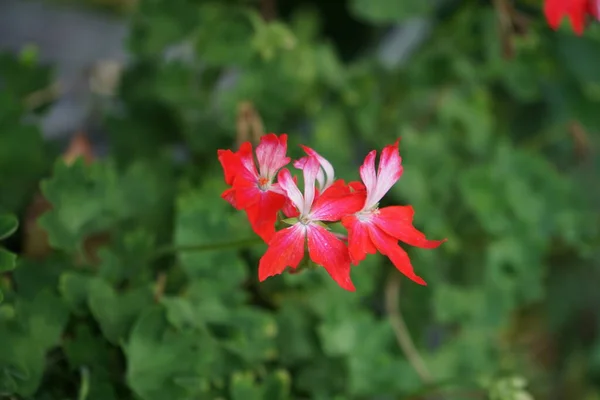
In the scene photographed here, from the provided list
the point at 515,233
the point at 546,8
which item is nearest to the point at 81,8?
the point at 515,233

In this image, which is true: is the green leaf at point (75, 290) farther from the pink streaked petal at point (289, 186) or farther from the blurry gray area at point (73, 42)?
the blurry gray area at point (73, 42)

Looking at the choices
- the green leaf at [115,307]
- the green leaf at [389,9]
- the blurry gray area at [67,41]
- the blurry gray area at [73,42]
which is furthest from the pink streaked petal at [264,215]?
the blurry gray area at [67,41]

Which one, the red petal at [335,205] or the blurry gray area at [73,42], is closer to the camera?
the red petal at [335,205]

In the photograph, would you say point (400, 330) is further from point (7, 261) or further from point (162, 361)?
point (7, 261)

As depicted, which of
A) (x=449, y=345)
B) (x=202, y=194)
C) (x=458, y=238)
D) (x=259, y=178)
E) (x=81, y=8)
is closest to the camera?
(x=259, y=178)

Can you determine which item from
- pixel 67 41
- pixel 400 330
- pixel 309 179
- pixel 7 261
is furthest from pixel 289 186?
pixel 67 41

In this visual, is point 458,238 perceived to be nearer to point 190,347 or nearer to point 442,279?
point 442,279

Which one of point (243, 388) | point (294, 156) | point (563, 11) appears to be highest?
point (563, 11)
